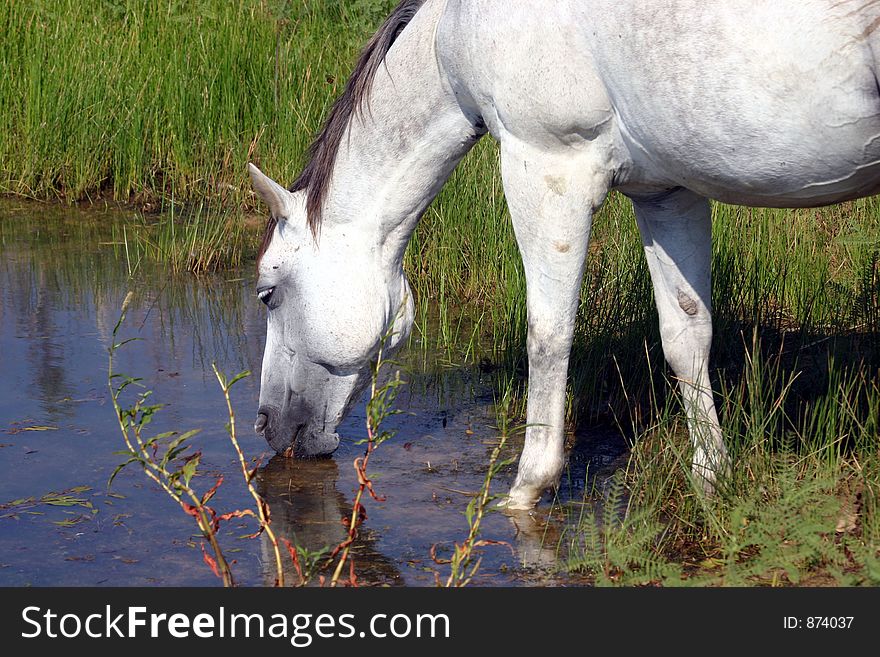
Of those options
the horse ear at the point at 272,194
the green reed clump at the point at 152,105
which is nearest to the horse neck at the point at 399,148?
the horse ear at the point at 272,194

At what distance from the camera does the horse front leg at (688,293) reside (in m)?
3.87

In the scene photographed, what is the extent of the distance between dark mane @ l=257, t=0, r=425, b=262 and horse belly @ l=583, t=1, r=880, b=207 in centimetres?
87

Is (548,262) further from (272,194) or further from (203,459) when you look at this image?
(203,459)

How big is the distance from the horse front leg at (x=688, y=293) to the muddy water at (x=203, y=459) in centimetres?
53

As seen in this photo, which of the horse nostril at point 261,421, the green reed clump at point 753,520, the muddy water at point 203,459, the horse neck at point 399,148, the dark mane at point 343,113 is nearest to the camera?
the green reed clump at point 753,520

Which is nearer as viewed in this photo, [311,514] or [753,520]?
[753,520]

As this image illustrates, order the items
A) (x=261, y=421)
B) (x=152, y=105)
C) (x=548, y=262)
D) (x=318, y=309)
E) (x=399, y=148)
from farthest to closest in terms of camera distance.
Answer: (x=152, y=105)
(x=261, y=421)
(x=318, y=309)
(x=399, y=148)
(x=548, y=262)

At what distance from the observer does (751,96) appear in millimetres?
3029

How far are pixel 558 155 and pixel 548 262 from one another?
1.12 feet

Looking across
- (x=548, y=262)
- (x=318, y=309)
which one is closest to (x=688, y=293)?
(x=548, y=262)

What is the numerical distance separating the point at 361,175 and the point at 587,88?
913 millimetres

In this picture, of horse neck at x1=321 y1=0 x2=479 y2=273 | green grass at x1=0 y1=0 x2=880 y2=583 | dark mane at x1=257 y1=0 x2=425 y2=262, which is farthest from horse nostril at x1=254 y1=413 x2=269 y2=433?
green grass at x1=0 y1=0 x2=880 y2=583

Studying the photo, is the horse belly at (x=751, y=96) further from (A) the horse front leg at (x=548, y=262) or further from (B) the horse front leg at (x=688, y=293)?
(B) the horse front leg at (x=688, y=293)

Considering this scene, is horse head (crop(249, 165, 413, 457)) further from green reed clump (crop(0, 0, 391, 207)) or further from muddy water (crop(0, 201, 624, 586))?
green reed clump (crop(0, 0, 391, 207))
